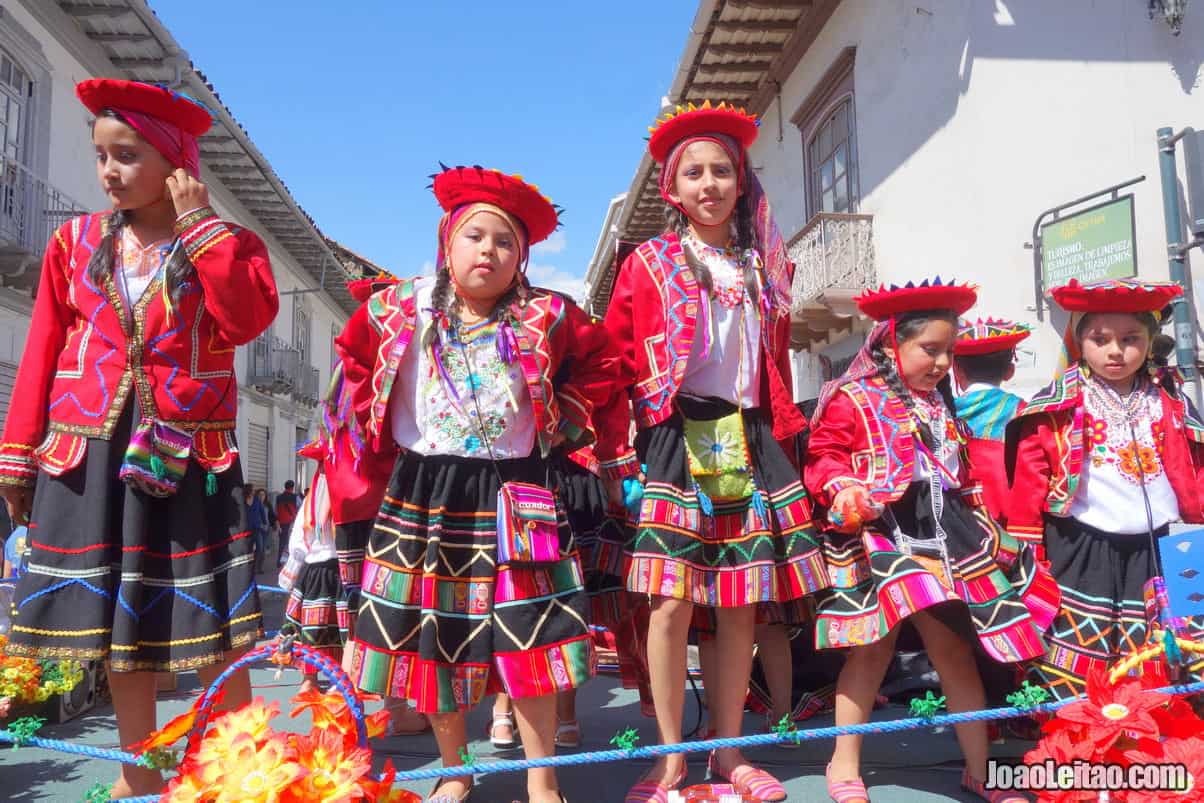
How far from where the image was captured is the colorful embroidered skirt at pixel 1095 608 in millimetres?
2781

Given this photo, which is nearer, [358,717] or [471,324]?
[358,717]

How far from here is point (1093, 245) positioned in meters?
7.71

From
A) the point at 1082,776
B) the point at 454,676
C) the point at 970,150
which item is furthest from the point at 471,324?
the point at 970,150

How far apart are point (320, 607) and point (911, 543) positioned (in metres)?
2.67

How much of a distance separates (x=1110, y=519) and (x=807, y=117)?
9677mm

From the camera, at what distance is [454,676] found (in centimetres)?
242

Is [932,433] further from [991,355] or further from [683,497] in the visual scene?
[991,355]

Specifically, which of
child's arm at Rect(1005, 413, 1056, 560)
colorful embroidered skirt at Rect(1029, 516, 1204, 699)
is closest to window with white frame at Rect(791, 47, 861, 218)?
child's arm at Rect(1005, 413, 1056, 560)

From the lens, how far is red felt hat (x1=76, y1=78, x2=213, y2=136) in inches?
92.6

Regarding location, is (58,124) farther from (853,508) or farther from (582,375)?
(853,508)

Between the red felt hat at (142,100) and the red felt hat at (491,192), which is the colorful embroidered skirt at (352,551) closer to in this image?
the red felt hat at (491,192)

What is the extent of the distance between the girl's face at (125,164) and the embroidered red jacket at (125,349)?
0.15m

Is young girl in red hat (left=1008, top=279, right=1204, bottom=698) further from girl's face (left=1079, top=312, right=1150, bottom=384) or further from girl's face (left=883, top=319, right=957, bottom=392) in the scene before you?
girl's face (left=883, top=319, right=957, bottom=392)

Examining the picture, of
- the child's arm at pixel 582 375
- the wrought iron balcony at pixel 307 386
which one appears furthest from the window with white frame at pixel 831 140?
the wrought iron balcony at pixel 307 386
